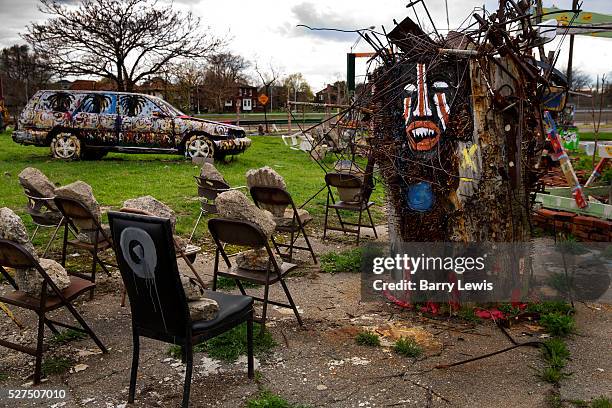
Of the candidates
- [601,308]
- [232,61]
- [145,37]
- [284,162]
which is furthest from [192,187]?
[232,61]

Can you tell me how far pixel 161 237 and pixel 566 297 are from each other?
12.3ft

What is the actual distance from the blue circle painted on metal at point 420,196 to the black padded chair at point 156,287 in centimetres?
198

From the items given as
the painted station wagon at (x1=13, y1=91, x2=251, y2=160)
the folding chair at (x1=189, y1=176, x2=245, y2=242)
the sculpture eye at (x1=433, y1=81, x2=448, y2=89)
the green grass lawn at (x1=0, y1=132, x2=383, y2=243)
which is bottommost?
the green grass lawn at (x1=0, y1=132, x2=383, y2=243)

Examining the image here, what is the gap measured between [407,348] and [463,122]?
68.4 inches

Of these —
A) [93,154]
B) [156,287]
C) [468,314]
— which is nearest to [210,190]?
[468,314]

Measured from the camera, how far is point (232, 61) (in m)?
31.4

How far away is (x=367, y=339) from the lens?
4109mm

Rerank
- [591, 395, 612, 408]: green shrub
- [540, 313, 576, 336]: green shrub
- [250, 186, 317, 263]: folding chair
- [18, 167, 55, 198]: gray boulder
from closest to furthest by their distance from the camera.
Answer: [591, 395, 612, 408]: green shrub
[540, 313, 576, 336]: green shrub
[18, 167, 55, 198]: gray boulder
[250, 186, 317, 263]: folding chair

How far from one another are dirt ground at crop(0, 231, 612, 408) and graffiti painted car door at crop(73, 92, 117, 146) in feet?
33.5

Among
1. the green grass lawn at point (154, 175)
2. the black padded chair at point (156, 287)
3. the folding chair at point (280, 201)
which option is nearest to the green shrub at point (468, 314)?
the folding chair at point (280, 201)

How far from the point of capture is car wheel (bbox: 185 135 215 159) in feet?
46.3

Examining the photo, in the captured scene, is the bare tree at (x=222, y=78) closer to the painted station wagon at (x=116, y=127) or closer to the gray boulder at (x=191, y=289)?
the painted station wagon at (x=116, y=127)

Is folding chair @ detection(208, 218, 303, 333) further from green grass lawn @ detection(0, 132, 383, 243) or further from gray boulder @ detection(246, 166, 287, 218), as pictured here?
green grass lawn @ detection(0, 132, 383, 243)

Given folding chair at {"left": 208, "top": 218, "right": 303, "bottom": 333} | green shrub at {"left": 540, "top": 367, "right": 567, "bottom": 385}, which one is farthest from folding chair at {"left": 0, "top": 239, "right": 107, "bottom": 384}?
green shrub at {"left": 540, "top": 367, "right": 567, "bottom": 385}
